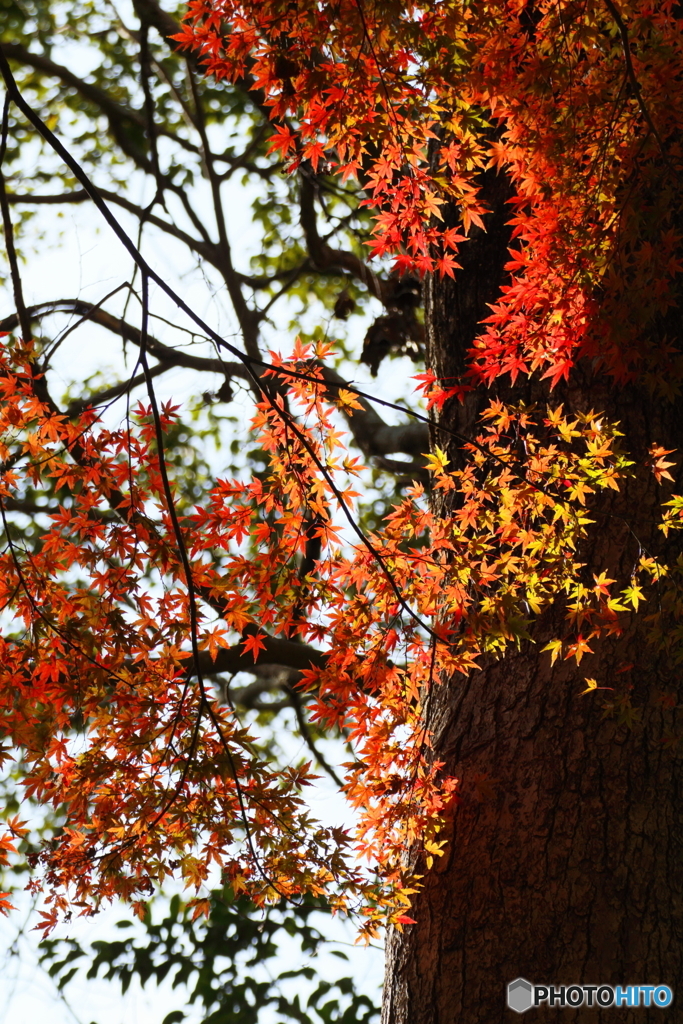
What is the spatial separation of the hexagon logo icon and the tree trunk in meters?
0.02

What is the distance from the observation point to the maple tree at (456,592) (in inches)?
95.5

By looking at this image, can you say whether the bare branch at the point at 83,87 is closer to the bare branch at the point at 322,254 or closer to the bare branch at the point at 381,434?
the bare branch at the point at 322,254

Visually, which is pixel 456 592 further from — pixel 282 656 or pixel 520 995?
pixel 282 656

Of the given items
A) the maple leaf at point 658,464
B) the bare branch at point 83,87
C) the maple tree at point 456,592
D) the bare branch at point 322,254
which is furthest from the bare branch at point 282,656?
the bare branch at point 83,87

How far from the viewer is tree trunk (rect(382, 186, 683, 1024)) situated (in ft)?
7.47

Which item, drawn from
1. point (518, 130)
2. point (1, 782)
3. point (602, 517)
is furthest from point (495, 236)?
point (1, 782)

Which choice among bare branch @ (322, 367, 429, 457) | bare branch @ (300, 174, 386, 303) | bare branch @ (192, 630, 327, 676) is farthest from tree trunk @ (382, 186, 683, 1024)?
bare branch @ (300, 174, 386, 303)

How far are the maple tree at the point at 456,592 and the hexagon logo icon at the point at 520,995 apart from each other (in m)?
0.03

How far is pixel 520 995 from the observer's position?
2.25 meters

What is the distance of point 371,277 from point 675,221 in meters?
2.68

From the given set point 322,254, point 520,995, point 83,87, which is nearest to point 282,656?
point 520,995

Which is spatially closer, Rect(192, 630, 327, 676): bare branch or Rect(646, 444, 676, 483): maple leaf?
Rect(646, 444, 676, 483): maple leaf

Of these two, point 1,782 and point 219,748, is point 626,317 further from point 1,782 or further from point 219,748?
point 1,782

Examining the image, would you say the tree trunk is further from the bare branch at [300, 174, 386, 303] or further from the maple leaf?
the bare branch at [300, 174, 386, 303]
